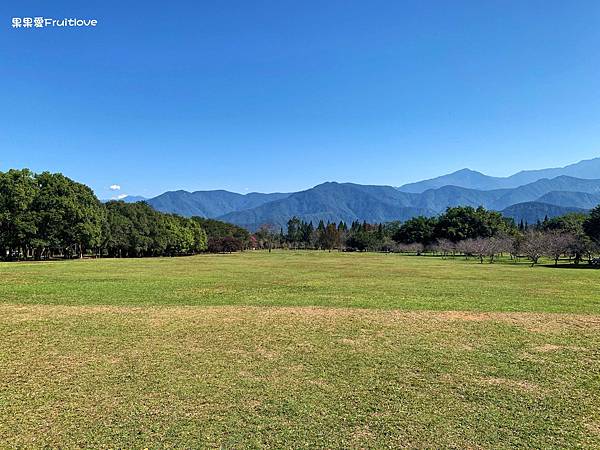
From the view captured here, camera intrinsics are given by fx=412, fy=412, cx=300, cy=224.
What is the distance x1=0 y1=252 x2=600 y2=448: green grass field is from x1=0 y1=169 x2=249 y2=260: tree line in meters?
45.7

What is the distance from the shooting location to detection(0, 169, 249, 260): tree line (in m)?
56.5

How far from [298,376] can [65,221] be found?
202 feet

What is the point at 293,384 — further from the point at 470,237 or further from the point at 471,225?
the point at 471,225

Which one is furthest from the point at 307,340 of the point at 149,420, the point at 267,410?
the point at 149,420

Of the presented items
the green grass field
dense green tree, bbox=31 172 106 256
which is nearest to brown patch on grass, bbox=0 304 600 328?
the green grass field

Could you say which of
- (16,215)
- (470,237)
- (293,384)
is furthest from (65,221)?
(470,237)

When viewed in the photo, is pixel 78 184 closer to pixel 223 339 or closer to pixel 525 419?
pixel 223 339

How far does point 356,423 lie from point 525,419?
2943 millimetres

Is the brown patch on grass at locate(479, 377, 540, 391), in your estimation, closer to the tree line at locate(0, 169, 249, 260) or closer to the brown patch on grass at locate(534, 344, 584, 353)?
the brown patch on grass at locate(534, 344, 584, 353)

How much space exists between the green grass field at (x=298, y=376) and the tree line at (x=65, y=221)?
45.7m

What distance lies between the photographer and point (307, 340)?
12492 mm

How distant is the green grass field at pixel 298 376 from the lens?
654 cm

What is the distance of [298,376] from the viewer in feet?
30.1

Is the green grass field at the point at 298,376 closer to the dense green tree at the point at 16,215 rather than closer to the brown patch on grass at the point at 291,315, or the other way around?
the brown patch on grass at the point at 291,315
